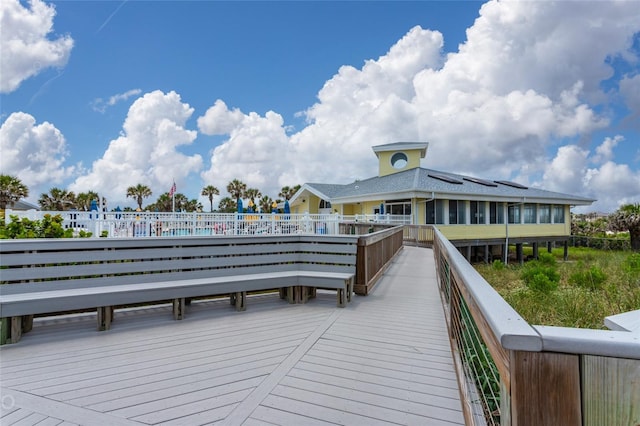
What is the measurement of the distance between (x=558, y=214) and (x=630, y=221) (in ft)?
18.8

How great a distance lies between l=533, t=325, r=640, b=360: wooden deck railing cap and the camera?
729 mm

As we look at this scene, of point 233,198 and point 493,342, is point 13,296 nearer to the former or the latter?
point 493,342

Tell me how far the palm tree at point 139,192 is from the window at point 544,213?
1661 inches

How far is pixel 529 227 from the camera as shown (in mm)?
22078

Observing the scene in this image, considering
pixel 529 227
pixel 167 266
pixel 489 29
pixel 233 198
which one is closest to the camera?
pixel 167 266

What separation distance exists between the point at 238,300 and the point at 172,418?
2472 millimetres

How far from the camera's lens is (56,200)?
34250 millimetres

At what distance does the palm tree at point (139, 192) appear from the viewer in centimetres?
4156

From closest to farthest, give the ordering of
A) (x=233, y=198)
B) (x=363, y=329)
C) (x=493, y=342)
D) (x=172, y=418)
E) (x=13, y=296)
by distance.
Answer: (x=493, y=342) < (x=172, y=418) < (x=13, y=296) < (x=363, y=329) < (x=233, y=198)

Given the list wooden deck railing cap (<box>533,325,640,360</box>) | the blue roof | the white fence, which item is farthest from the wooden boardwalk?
the blue roof

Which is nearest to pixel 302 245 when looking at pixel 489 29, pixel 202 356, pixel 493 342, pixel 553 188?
pixel 202 356

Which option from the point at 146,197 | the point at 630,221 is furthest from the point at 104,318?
the point at 146,197

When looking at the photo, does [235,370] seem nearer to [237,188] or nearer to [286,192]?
[286,192]

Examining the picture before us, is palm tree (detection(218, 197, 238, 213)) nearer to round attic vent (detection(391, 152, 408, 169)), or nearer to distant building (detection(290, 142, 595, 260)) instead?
distant building (detection(290, 142, 595, 260))
